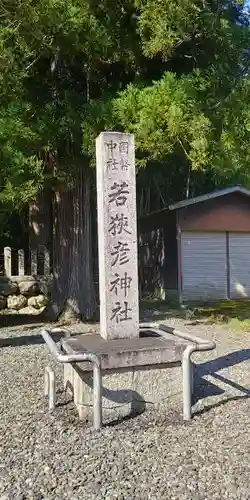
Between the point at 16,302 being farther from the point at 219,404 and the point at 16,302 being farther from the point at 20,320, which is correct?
the point at 219,404

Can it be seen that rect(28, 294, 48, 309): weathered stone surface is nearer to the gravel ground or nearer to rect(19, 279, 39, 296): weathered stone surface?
rect(19, 279, 39, 296): weathered stone surface

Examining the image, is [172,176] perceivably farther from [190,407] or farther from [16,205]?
[190,407]

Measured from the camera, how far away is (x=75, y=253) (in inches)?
384

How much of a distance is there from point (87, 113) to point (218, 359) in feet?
13.8

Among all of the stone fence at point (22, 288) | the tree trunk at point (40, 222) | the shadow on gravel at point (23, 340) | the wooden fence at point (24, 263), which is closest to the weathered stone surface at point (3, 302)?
the stone fence at point (22, 288)

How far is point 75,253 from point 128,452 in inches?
260

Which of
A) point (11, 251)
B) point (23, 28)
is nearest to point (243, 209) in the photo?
point (11, 251)

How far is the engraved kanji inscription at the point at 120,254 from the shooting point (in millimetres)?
4762

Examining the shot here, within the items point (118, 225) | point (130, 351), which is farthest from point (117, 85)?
point (130, 351)

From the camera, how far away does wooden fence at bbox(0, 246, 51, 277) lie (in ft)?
37.3

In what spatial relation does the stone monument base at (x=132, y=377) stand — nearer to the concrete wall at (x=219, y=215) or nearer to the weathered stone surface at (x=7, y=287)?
the weathered stone surface at (x=7, y=287)

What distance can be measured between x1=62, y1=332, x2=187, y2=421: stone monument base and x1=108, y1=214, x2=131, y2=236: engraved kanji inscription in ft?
3.58

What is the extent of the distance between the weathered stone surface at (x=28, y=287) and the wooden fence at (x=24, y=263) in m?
0.26

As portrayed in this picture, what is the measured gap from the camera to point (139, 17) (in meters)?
7.23
